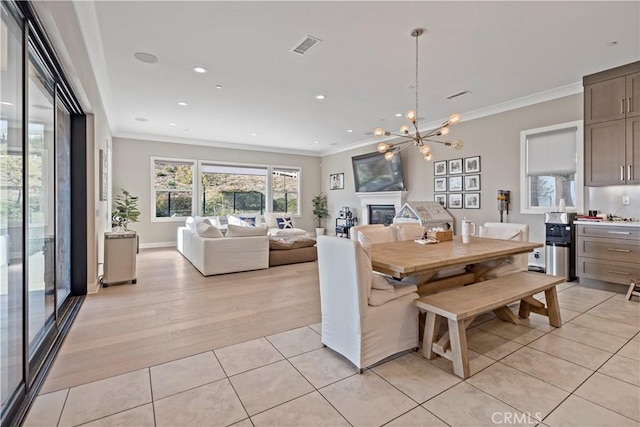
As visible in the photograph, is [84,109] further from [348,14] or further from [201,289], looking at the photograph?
[348,14]

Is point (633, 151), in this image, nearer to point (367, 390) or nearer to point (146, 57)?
point (367, 390)

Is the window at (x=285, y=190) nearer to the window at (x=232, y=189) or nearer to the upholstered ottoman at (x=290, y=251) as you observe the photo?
the window at (x=232, y=189)

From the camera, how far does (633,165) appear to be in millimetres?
3953

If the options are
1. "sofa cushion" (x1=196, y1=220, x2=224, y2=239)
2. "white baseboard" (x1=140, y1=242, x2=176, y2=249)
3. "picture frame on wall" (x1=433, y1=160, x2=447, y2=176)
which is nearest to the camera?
"sofa cushion" (x1=196, y1=220, x2=224, y2=239)

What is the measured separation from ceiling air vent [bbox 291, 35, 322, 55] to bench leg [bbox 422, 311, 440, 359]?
2.94 meters

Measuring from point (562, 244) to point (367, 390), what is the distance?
4.17 metres

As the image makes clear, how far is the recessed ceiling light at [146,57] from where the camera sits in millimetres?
3656

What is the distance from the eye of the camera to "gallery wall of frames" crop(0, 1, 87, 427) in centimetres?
164

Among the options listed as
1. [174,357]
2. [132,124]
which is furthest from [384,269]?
[132,124]

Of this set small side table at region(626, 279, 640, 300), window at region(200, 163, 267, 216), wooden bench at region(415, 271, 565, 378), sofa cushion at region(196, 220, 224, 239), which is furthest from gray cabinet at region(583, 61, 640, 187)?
window at region(200, 163, 267, 216)

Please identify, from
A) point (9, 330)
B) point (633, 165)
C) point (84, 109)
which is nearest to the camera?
point (9, 330)

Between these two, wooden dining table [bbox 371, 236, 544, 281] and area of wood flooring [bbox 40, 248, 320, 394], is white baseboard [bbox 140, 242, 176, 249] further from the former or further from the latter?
wooden dining table [bbox 371, 236, 544, 281]

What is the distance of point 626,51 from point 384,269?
410cm

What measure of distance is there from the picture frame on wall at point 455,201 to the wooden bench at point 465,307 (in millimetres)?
3426
